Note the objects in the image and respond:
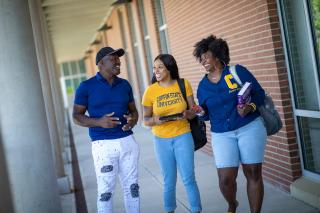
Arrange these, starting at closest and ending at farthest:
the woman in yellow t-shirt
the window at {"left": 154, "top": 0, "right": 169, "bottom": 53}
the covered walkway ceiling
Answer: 1. the woman in yellow t-shirt
2. the window at {"left": 154, "top": 0, "right": 169, "bottom": 53}
3. the covered walkway ceiling

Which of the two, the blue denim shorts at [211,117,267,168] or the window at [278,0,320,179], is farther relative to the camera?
the window at [278,0,320,179]

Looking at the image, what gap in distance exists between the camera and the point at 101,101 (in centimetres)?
523

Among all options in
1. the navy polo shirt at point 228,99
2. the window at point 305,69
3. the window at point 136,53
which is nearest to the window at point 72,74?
the window at point 136,53

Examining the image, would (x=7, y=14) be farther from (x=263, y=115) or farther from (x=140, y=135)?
(x=140, y=135)

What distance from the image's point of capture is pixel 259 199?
512 cm

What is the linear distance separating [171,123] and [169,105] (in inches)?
7.3

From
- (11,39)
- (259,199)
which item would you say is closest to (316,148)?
(259,199)

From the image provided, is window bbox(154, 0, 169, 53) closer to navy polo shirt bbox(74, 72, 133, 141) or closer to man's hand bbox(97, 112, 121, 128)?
navy polo shirt bbox(74, 72, 133, 141)

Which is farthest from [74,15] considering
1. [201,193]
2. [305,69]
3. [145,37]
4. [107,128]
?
[107,128]

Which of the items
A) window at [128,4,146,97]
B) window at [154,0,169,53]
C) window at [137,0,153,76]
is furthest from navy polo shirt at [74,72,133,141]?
window at [128,4,146,97]

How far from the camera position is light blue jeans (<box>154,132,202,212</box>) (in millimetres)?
5656

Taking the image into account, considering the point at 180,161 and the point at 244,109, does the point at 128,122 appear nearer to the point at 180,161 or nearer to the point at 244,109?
the point at 180,161

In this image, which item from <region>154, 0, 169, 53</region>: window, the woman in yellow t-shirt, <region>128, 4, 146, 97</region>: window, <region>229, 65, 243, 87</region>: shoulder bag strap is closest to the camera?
<region>229, 65, 243, 87</region>: shoulder bag strap

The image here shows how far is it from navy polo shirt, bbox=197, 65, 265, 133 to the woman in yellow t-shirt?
0.50 metres
